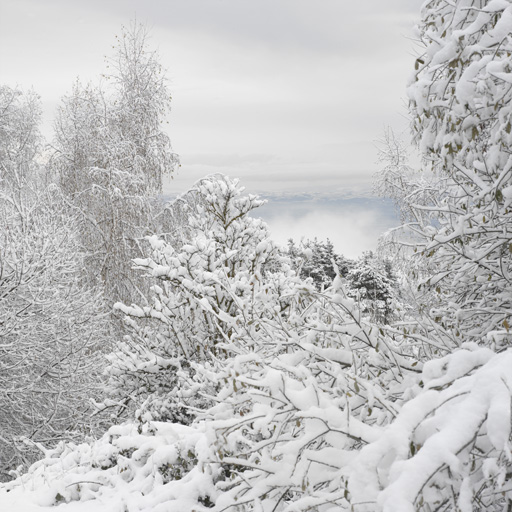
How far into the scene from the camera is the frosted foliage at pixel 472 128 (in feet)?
10.3

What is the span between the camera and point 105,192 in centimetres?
1391

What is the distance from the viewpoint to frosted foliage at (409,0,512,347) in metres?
3.13

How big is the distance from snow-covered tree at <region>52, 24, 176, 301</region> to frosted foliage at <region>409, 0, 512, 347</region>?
424 inches

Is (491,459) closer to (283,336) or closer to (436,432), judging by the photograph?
(436,432)

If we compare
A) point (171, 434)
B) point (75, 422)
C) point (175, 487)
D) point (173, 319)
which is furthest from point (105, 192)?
point (175, 487)

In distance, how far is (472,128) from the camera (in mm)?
3369

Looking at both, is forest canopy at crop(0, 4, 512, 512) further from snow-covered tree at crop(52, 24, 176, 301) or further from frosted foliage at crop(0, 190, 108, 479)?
snow-covered tree at crop(52, 24, 176, 301)

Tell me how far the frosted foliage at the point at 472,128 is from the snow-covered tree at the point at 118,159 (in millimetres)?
10763

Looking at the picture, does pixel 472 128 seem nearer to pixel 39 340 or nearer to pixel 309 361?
pixel 309 361

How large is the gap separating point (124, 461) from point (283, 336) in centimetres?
207

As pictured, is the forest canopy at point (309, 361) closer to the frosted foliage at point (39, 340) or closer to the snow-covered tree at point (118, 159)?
the frosted foliage at point (39, 340)

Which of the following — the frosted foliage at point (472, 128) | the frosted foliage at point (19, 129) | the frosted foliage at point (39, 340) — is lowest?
the frosted foliage at point (39, 340)

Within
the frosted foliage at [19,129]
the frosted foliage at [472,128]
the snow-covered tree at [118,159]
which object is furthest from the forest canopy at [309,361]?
the frosted foliage at [19,129]

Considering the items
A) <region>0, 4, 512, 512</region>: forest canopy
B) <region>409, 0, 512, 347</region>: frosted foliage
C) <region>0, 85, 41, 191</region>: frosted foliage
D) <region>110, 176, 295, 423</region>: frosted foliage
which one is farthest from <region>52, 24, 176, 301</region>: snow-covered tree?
<region>409, 0, 512, 347</region>: frosted foliage
